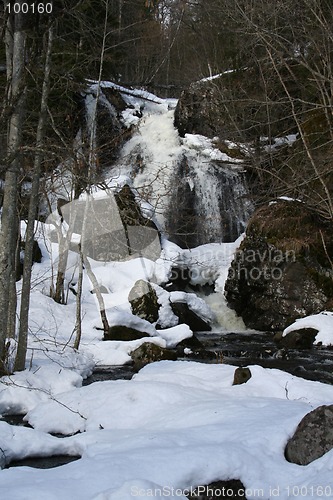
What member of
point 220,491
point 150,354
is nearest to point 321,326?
point 150,354

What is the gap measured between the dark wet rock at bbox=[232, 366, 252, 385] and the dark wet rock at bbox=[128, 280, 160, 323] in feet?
20.0

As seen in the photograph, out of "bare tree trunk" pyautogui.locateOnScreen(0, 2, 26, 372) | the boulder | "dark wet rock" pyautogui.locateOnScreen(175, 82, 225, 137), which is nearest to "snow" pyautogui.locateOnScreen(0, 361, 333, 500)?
"bare tree trunk" pyautogui.locateOnScreen(0, 2, 26, 372)

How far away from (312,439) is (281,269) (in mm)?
10785

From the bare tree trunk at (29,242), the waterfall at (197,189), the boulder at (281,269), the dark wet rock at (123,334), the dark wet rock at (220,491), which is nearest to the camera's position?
the dark wet rock at (220,491)

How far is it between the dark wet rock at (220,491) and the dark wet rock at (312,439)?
627mm

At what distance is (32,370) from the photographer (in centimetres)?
821

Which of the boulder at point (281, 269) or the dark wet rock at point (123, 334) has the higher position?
the boulder at point (281, 269)

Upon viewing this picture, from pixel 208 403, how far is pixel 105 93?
1828 cm

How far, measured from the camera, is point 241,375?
7418 millimetres

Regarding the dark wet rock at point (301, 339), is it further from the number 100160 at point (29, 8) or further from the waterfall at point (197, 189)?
the number 100160 at point (29, 8)

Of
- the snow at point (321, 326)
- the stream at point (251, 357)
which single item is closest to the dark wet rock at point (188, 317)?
the stream at point (251, 357)

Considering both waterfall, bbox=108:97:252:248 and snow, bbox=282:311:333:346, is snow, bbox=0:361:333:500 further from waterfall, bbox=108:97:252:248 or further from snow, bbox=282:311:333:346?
waterfall, bbox=108:97:252:248

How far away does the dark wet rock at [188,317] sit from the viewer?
14108mm

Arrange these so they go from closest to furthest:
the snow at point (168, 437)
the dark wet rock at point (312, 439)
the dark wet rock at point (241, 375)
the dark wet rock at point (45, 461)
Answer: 1. the snow at point (168, 437)
2. the dark wet rock at point (312, 439)
3. the dark wet rock at point (45, 461)
4. the dark wet rock at point (241, 375)
